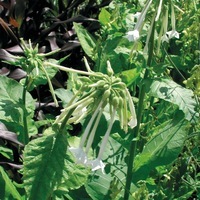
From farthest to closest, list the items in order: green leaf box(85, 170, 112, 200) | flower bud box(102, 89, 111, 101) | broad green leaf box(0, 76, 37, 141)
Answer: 1. green leaf box(85, 170, 112, 200)
2. broad green leaf box(0, 76, 37, 141)
3. flower bud box(102, 89, 111, 101)

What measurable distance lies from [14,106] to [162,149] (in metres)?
0.54

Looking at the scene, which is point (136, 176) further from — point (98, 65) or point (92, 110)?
point (92, 110)

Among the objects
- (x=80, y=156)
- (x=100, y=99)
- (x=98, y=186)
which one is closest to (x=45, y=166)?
(x=80, y=156)

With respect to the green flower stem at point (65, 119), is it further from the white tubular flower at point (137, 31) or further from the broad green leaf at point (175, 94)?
the broad green leaf at point (175, 94)

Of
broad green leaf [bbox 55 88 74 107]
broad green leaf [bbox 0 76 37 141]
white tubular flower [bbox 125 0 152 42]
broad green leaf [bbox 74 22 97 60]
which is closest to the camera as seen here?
white tubular flower [bbox 125 0 152 42]

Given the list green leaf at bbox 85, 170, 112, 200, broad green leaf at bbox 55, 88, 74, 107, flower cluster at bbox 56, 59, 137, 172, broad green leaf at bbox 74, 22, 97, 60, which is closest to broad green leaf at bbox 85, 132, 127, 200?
green leaf at bbox 85, 170, 112, 200

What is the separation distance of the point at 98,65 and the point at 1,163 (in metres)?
0.55

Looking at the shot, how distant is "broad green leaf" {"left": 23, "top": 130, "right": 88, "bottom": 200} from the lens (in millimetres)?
1190

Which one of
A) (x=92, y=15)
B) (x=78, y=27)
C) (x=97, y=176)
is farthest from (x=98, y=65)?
(x=92, y=15)

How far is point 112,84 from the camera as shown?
3.90ft

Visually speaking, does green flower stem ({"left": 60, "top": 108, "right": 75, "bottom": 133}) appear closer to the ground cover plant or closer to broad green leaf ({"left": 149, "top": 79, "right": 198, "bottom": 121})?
the ground cover plant

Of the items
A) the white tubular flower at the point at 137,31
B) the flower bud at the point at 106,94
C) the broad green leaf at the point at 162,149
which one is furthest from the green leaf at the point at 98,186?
the flower bud at the point at 106,94

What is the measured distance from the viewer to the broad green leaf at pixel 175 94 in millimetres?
1717

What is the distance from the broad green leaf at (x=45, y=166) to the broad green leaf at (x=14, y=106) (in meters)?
0.45
